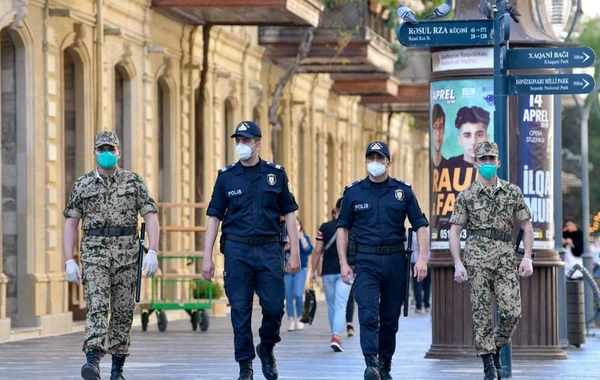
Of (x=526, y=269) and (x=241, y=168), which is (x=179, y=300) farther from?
(x=241, y=168)

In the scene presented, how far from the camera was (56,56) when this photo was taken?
2648 centimetres

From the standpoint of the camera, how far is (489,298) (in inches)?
615

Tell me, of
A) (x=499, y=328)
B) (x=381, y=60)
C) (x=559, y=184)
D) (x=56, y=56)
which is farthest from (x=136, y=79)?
(x=499, y=328)

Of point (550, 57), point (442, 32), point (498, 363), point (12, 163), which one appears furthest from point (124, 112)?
point (498, 363)

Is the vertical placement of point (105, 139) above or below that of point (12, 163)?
below

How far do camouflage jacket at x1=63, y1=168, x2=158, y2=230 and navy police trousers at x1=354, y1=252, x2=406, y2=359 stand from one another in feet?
5.85

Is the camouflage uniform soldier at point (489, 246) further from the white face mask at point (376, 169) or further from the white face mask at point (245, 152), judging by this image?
the white face mask at point (245, 152)

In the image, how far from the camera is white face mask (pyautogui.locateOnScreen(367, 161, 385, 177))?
15.2m

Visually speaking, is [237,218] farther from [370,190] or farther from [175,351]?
[175,351]

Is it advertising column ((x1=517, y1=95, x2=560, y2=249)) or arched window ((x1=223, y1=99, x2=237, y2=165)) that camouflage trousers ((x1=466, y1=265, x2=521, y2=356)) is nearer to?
advertising column ((x1=517, y1=95, x2=560, y2=249))

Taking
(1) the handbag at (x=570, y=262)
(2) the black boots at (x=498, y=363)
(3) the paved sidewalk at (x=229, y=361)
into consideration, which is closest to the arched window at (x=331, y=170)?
(1) the handbag at (x=570, y=262)

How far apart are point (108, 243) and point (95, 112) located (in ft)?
45.8

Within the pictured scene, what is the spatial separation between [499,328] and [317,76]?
31.3 m

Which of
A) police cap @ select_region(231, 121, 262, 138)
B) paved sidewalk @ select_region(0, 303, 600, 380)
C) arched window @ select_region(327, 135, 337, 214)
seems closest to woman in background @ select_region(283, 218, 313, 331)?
paved sidewalk @ select_region(0, 303, 600, 380)
